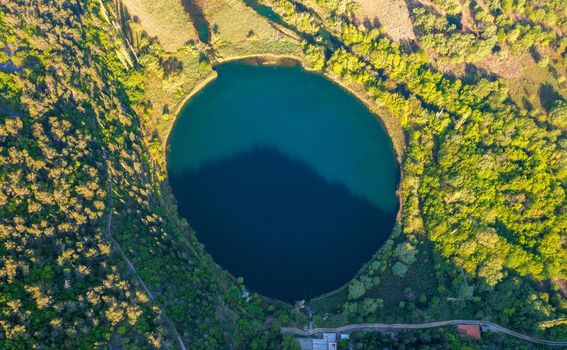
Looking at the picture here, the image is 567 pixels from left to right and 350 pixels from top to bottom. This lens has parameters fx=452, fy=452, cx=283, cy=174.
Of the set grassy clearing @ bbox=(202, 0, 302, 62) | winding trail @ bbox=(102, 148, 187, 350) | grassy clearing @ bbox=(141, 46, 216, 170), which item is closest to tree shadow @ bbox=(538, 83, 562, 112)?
grassy clearing @ bbox=(202, 0, 302, 62)

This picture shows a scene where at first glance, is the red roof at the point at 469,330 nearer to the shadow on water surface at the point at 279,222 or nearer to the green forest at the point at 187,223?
the green forest at the point at 187,223

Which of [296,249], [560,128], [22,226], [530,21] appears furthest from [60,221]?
[530,21]

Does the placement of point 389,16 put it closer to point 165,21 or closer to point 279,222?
point 165,21

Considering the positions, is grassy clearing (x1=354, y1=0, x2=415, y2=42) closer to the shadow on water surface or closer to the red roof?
the shadow on water surface

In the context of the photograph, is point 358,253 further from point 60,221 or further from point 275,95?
point 60,221

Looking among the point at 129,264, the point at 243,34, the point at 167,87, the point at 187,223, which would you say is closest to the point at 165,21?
the point at 167,87

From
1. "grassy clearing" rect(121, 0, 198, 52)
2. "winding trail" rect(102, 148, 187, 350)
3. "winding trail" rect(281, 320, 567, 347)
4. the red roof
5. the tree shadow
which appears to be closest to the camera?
"winding trail" rect(102, 148, 187, 350)
